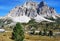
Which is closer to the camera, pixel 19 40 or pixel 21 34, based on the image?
pixel 19 40

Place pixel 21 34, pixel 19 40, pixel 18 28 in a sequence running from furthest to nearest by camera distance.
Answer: pixel 18 28
pixel 21 34
pixel 19 40

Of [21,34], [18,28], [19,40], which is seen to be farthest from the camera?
[18,28]

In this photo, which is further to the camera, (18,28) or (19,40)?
(18,28)

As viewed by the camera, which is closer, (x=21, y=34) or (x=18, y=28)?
(x=21, y=34)

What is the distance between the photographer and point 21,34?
211 feet

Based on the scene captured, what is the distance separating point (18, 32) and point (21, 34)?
10.1ft

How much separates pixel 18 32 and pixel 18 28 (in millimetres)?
3258

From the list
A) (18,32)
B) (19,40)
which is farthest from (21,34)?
(19,40)

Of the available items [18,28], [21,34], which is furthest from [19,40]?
[18,28]

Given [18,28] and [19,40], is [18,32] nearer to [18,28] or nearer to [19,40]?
[18,28]

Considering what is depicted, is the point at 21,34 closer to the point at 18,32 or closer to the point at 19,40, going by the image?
the point at 18,32

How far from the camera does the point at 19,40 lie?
54031mm

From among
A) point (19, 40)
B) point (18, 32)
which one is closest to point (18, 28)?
point (18, 32)

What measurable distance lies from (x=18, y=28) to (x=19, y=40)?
53.3ft
